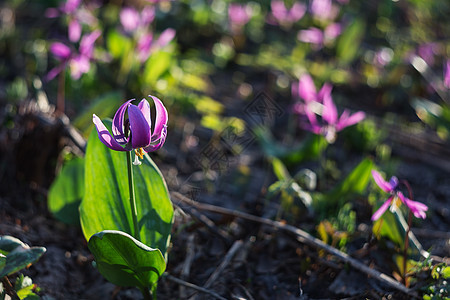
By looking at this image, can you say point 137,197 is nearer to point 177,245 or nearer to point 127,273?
point 127,273

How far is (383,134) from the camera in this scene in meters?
3.60

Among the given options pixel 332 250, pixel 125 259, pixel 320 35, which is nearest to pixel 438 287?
pixel 332 250

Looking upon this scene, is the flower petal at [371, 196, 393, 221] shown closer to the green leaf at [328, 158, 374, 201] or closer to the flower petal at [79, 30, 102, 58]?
the green leaf at [328, 158, 374, 201]

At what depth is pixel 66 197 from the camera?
222 cm

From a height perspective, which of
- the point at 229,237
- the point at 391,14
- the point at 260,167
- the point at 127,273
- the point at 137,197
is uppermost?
the point at 137,197

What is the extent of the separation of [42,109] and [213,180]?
1.07 metres

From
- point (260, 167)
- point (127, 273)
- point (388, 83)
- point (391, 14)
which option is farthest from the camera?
point (391, 14)

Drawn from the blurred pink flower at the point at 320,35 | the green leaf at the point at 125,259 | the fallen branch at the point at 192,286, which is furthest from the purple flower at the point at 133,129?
the blurred pink flower at the point at 320,35

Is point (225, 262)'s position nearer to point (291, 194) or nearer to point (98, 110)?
point (291, 194)

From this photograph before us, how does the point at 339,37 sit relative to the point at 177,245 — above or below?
below

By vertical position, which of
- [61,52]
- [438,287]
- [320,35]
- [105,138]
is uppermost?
[105,138]

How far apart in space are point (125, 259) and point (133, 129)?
49 cm

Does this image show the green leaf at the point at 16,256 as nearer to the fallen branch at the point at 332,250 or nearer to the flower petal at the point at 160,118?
the flower petal at the point at 160,118

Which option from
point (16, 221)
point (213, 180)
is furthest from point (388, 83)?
point (16, 221)
